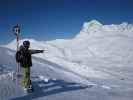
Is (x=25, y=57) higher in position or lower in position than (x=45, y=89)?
higher

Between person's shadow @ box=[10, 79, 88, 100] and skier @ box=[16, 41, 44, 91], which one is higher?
skier @ box=[16, 41, 44, 91]

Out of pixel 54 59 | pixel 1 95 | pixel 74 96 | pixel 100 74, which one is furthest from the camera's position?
pixel 54 59

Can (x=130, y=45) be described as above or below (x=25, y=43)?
above

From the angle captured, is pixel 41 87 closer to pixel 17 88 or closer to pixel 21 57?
pixel 17 88

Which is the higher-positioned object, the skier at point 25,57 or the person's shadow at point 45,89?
the skier at point 25,57

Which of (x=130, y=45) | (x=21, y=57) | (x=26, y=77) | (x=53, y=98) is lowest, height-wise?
(x=53, y=98)

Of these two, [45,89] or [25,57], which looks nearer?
[25,57]

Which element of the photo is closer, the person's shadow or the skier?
the skier

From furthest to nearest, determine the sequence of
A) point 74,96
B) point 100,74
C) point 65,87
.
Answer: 1. point 100,74
2. point 65,87
3. point 74,96

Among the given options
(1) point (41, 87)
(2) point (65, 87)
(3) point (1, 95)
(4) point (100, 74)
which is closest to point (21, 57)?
(3) point (1, 95)

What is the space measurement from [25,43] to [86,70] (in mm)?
22253

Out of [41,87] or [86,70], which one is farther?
[86,70]

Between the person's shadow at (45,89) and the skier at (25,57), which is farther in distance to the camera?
the person's shadow at (45,89)

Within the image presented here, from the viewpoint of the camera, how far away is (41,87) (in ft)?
46.1
